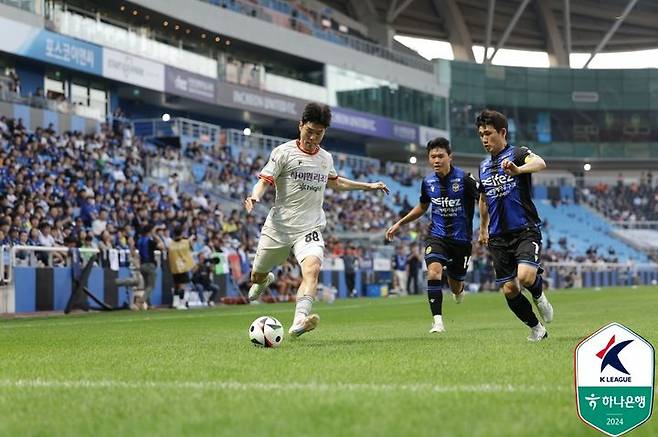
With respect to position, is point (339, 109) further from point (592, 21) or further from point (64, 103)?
point (592, 21)

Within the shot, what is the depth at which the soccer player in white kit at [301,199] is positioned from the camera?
10.5m

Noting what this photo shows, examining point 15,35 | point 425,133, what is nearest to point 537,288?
point 15,35

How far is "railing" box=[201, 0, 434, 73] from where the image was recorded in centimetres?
5625

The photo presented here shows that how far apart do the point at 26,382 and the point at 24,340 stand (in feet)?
19.9

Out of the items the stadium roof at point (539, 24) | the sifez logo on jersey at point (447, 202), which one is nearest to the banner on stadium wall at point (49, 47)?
the sifez logo on jersey at point (447, 202)

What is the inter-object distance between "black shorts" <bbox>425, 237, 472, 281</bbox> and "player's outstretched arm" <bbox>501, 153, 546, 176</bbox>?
2852mm

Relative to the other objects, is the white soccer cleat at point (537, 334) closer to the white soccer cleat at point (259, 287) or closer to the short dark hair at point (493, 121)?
the short dark hair at point (493, 121)

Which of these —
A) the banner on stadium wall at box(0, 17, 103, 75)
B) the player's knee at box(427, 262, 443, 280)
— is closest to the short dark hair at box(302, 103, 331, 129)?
the player's knee at box(427, 262, 443, 280)

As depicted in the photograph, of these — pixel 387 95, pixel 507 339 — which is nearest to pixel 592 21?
pixel 387 95

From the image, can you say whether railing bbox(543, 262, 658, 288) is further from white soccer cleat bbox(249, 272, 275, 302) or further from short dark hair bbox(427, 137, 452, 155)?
white soccer cleat bbox(249, 272, 275, 302)

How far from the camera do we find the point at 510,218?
1055 centimetres

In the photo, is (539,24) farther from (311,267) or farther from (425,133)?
(311,267)

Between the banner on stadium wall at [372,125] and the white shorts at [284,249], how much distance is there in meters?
51.0

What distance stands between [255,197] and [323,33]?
54.3 meters
